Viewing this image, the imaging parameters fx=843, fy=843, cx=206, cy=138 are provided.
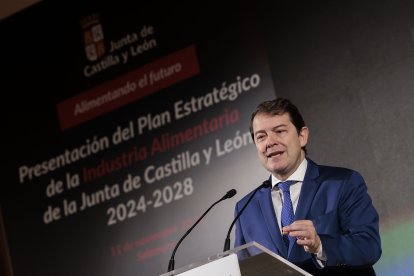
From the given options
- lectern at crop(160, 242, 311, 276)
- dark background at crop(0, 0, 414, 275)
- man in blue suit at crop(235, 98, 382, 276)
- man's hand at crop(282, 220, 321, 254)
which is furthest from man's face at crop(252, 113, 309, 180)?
lectern at crop(160, 242, 311, 276)

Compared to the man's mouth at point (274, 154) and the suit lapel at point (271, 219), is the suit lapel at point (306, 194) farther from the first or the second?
the man's mouth at point (274, 154)

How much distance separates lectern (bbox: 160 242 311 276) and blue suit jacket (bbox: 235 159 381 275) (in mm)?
898

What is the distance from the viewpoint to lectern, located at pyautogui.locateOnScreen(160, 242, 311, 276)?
2980 mm

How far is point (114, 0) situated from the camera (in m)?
6.19

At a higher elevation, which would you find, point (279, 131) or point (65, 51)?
point (65, 51)

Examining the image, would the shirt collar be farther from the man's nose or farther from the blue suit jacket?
the man's nose

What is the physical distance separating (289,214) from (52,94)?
2.57 m

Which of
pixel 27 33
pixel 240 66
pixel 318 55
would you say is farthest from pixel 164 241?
pixel 27 33

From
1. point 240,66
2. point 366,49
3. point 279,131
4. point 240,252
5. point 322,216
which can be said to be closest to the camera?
point 240,252

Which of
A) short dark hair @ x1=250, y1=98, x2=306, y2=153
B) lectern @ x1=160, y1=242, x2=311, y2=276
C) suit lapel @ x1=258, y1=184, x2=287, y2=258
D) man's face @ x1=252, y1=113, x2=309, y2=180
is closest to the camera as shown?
lectern @ x1=160, y1=242, x2=311, y2=276

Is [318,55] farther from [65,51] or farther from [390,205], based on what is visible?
[65,51]

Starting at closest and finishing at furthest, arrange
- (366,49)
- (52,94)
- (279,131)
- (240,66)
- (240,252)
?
(240,252), (279,131), (366,49), (240,66), (52,94)

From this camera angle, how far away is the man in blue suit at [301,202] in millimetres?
4039

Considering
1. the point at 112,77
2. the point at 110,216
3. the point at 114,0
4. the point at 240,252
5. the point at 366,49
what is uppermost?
the point at 114,0
